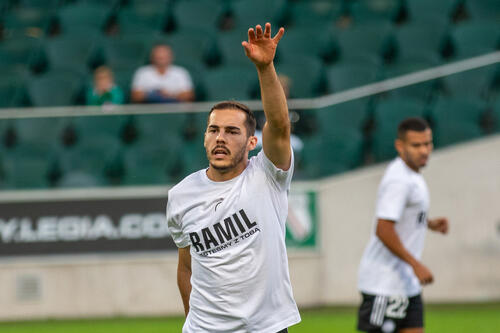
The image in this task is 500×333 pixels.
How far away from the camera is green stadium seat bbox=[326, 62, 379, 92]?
438 inches

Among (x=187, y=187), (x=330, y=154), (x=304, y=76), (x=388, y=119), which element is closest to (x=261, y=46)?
(x=187, y=187)

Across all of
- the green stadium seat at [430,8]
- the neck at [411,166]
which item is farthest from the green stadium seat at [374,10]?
the neck at [411,166]

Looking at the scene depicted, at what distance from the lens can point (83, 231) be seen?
10016mm

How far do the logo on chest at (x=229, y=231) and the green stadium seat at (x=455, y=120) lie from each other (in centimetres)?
643

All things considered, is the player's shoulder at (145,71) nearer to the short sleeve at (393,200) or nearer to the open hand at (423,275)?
the short sleeve at (393,200)

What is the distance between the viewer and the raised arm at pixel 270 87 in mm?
3803

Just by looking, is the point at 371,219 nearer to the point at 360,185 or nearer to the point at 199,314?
the point at 360,185

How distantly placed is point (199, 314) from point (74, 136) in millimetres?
6257

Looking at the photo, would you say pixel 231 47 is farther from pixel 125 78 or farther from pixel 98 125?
pixel 98 125

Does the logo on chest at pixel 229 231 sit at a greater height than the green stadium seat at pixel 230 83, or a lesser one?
lesser

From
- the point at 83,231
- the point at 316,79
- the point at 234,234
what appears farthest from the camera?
the point at 316,79

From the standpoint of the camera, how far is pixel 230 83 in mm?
11133

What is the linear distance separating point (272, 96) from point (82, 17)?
9.54m

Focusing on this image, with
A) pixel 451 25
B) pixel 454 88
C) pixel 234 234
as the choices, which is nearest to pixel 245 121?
pixel 234 234
